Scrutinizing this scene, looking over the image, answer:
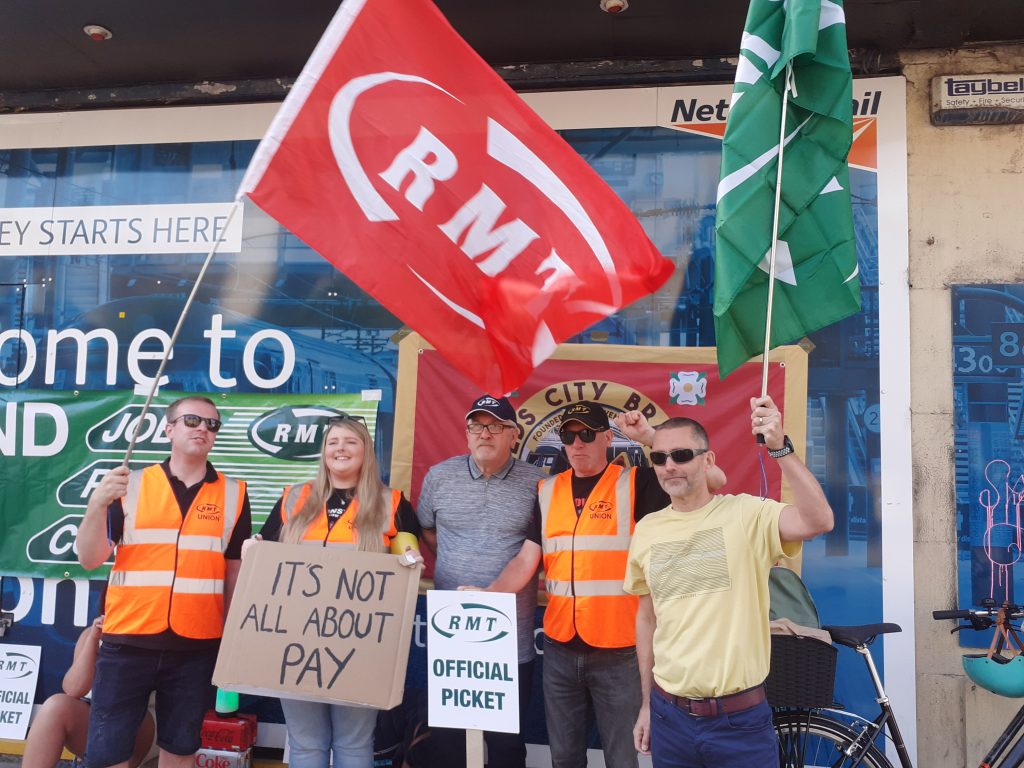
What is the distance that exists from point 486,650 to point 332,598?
0.67 metres

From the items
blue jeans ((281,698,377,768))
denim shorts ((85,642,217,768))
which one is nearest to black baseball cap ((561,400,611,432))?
blue jeans ((281,698,377,768))

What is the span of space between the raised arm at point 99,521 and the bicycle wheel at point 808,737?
3.12m

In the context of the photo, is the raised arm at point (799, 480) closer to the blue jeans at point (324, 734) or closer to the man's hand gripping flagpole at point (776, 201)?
the man's hand gripping flagpole at point (776, 201)

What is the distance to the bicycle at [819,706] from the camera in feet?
11.4

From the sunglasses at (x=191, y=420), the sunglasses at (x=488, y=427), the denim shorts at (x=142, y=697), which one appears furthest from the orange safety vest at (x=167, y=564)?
the sunglasses at (x=488, y=427)

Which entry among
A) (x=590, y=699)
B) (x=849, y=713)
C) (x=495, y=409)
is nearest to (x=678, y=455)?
(x=495, y=409)

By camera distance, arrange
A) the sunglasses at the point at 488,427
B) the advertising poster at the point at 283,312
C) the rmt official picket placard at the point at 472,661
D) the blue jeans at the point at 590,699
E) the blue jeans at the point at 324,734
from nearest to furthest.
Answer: the rmt official picket placard at the point at 472,661
the blue jeans at the point at 324,734
the blue jeans at the point at 590,699
the sunglasses at the point at 488,427
the advertising poster at the point at 283,312

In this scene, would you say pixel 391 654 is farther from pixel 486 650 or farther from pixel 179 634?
pixel 179 634

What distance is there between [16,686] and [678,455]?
4.51 m

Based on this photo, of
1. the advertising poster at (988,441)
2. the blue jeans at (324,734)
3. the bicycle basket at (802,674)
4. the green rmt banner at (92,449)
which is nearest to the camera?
the blue jeans at (324,734)

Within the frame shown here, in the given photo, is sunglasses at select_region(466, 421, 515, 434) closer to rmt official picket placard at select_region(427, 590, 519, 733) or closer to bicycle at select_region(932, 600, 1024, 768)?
rmt official picket placard at select_region(427, 590, 519, 733)

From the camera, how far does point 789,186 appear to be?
287 centimetres

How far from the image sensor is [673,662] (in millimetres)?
2697

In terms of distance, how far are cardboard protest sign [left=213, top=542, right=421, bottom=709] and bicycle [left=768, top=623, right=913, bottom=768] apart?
67.3 inches
